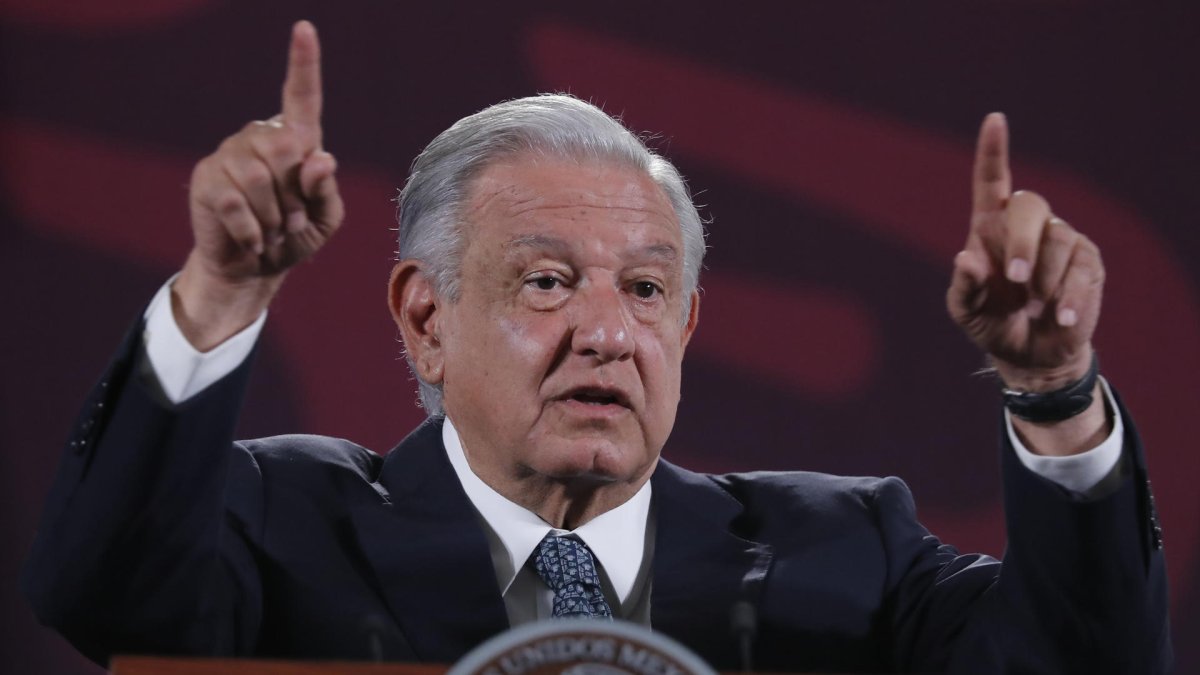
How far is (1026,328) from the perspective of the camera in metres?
1.58

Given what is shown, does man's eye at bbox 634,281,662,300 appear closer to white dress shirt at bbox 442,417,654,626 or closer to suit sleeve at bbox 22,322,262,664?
white dress shirt at bbox 442,417,654,626

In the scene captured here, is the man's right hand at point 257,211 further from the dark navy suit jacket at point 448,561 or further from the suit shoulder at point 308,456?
the suit shoulder at point 308,456

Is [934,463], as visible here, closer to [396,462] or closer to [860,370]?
[860,370]

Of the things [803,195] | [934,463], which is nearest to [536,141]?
[803,195]

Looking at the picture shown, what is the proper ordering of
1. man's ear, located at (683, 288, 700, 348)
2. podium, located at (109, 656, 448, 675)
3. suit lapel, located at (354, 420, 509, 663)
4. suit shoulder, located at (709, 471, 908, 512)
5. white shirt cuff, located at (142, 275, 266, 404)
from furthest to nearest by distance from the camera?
man's ear, located at (683, 288, 700, 348)
suit shoulder, located at (709, 471, 908, 512)
suit lapel, located at (354, 420, 509, 663)
white shirt cuff, located at (142, 275, 266, 404)
podium, located at (109, 656, 448, 675)

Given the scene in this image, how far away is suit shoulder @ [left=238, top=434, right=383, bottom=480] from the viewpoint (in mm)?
1962

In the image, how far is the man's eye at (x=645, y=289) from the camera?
2.01 metres

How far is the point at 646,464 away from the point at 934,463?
110cm

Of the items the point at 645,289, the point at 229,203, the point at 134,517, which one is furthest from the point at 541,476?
the point at 229,203

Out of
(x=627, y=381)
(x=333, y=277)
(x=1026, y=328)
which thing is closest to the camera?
(x=1026, y=328)

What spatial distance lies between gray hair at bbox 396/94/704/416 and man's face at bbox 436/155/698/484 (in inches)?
1.1

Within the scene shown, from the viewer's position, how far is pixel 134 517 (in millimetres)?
1559

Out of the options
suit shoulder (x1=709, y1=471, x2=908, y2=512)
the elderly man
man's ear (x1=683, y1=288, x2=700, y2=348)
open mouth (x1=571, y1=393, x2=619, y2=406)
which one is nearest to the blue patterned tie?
the elderly man

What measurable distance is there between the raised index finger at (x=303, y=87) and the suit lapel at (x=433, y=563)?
1.95ft
